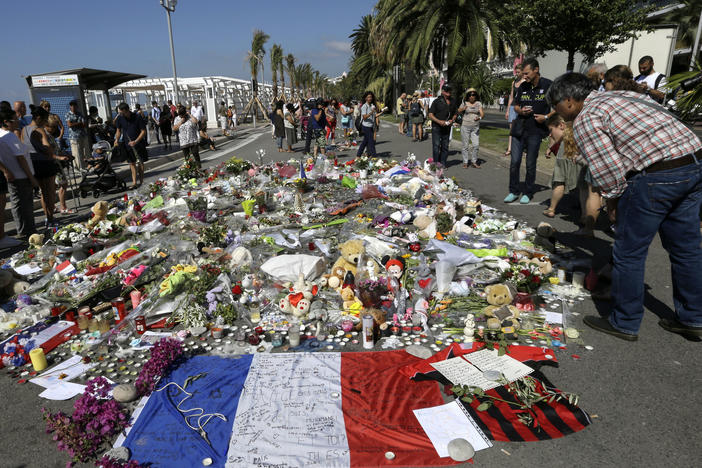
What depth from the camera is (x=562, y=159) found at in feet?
19.4

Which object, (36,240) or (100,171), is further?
(100,171)

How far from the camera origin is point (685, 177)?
112 inches

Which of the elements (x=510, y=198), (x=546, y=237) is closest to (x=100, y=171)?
(x=510, y=198)

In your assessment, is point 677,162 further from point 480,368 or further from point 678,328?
point 480,368

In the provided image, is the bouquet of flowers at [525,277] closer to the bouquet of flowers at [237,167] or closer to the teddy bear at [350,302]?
the teddy bear at [350,302]

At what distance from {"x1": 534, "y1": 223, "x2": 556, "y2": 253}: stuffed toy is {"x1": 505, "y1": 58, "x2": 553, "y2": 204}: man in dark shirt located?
203 centimetres

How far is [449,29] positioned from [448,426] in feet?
65.9

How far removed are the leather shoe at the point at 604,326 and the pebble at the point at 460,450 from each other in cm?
176

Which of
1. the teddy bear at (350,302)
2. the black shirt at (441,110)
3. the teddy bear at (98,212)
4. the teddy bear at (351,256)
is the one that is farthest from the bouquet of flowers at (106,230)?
the black shirt at (441,110)

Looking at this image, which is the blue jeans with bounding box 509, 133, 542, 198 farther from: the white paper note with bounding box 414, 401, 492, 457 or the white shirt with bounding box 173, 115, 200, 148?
the white shirt with bounding box 173, 115, 200, 148

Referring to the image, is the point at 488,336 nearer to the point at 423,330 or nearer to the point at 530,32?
the point at 423,330

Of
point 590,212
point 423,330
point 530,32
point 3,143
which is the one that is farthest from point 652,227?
point 530,32

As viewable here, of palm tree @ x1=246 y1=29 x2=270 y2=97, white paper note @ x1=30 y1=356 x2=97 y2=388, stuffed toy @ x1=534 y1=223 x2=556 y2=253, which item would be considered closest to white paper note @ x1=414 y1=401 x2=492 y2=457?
white paper note @ x1=30 y1=356 x2=97 y2=388

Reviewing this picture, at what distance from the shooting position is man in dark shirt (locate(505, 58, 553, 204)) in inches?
261
